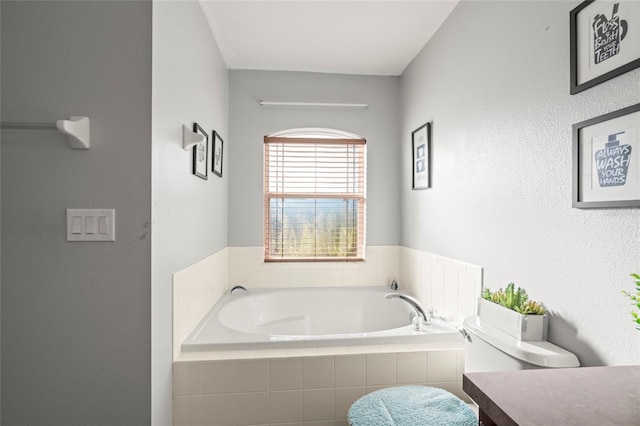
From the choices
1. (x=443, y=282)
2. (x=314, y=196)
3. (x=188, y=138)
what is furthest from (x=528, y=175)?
(x=314, y=196)

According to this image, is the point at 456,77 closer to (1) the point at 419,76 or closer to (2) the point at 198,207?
(1) the point at 419,76

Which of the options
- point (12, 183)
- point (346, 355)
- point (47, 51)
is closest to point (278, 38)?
point (47, 51)

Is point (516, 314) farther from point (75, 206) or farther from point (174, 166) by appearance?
point (75, 206)

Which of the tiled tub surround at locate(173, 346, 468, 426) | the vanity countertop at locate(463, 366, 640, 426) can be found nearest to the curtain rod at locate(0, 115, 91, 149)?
the tiled tub surround at locate(173, 346, 468, 426)

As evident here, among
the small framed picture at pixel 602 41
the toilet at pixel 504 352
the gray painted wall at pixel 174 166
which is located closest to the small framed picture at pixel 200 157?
the gray painted wall at pixel 174 166

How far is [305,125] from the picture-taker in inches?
122

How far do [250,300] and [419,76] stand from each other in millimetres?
2260

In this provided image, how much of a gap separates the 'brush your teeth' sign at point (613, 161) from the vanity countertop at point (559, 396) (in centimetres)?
59

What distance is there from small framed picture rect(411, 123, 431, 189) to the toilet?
125 cm

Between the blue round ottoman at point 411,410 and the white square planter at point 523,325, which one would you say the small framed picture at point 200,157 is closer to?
the blue round ottoman at point 411,410

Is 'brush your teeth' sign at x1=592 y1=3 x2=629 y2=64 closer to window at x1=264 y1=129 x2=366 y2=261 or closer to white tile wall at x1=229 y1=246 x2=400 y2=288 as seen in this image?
window at x1=264 y1=129 x2=366 y2=261

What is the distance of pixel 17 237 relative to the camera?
4.20 feet

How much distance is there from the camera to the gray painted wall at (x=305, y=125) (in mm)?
3055

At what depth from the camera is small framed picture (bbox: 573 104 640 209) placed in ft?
3.35
